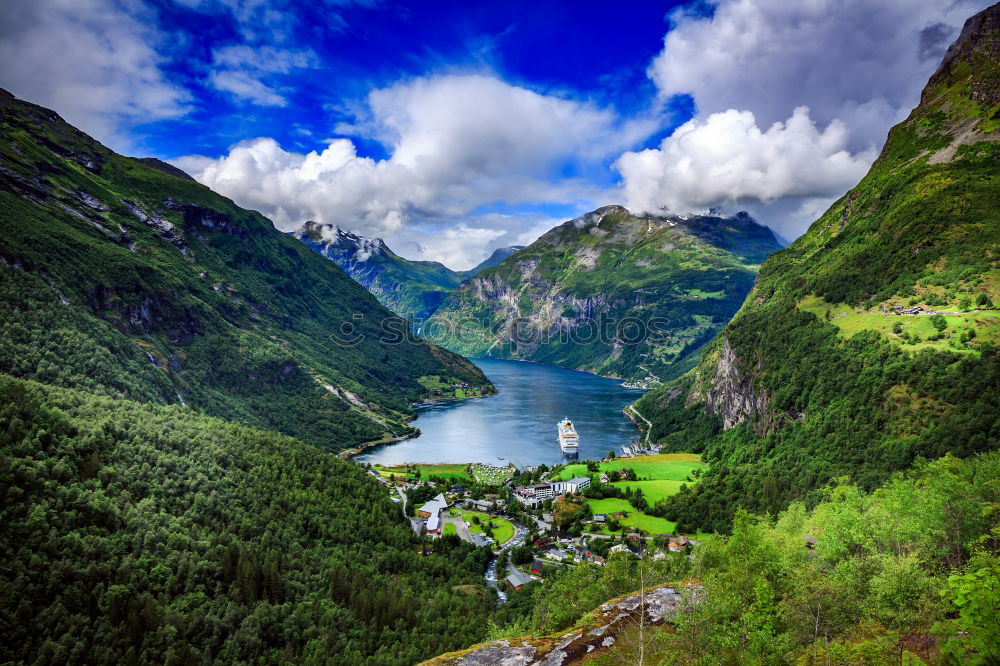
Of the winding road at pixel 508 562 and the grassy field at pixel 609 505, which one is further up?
the grassy field at pixel 609 505

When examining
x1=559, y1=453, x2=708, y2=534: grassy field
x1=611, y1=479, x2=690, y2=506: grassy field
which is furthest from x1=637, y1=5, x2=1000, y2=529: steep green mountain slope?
x1=559, y1=453, x2=708, y2=534: grassy field

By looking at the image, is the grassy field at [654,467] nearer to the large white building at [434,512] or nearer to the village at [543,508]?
the village at [543,508]

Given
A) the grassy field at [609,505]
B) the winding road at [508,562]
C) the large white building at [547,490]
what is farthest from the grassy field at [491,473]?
the grassy field at [609,505]

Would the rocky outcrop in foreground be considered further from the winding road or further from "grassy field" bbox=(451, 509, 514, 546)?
"grassy field" bbox=(451, 509, 514, 546)

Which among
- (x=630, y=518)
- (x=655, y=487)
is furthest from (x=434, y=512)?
(x=655, y=487)

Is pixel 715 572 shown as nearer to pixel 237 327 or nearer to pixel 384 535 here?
pixel 384 535

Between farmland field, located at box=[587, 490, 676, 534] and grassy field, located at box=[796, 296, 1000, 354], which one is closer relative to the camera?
grassy field, located at box=[796, 296, 1000, 354]

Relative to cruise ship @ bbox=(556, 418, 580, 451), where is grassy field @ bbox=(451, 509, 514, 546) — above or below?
below
